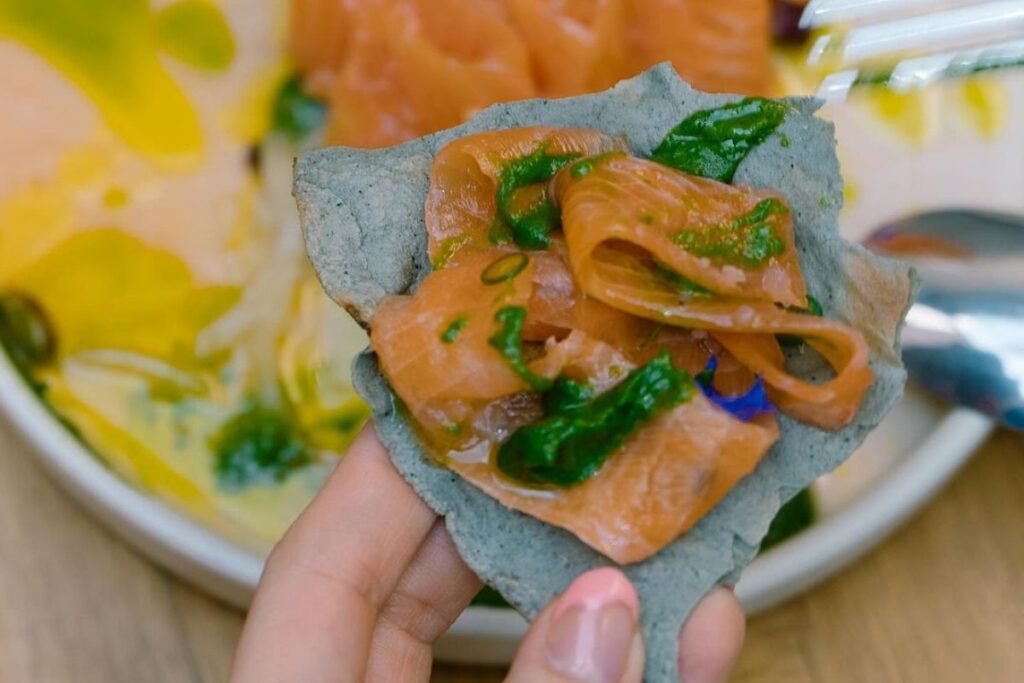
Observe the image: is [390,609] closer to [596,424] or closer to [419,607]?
[419,607]

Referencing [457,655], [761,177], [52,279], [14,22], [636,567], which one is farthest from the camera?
[14,22]

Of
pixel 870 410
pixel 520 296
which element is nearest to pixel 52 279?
pixel 520 296

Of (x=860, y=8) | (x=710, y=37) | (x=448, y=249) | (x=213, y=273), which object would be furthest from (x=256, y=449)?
(x=860, y=8)

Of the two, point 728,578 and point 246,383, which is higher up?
point 728,578

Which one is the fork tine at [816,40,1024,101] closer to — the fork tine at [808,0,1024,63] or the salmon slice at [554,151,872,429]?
the fork tine at [808,0,1024,63]

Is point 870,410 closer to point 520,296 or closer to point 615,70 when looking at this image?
point 520,296

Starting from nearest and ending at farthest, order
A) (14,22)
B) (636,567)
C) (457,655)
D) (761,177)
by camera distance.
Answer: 1. (636,567)
2. (761,177)
3. (457,655)
4. (14,22)

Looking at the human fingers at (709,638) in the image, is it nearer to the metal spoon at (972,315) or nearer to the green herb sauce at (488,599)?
the green herb sauce at (488,599)

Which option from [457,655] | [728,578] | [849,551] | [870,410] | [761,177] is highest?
[761,177]
